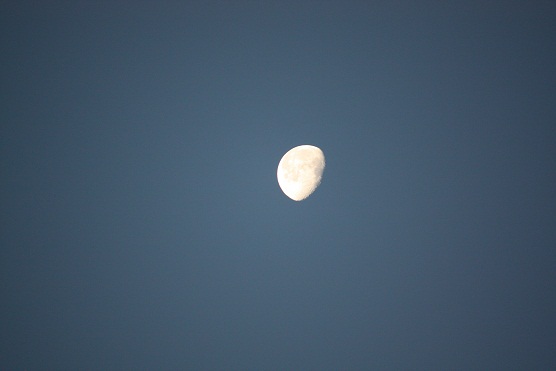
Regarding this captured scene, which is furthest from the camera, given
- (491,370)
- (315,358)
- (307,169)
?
(315,358)

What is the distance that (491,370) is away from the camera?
24.0m

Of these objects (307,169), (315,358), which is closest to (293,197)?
(307,169)

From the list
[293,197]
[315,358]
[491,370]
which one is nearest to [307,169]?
[293,197]

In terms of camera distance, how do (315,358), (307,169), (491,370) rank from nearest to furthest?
1. (307,169)
2. (491,370)
3. (315,358)

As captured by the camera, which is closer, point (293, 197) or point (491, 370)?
point (293, 197)

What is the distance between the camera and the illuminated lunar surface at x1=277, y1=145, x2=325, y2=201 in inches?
672

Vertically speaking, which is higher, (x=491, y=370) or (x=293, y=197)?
(x=293, y=197)

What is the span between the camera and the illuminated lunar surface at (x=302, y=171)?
17.1m

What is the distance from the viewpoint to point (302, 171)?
57.3 ft

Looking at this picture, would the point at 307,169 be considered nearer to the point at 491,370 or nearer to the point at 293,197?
the point at 293,197

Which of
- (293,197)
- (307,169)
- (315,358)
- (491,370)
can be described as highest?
(307,169)

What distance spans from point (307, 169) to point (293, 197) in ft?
5.44

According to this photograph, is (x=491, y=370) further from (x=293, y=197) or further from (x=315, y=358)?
(x=293, y=197)

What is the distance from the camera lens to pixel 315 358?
28047 mm
